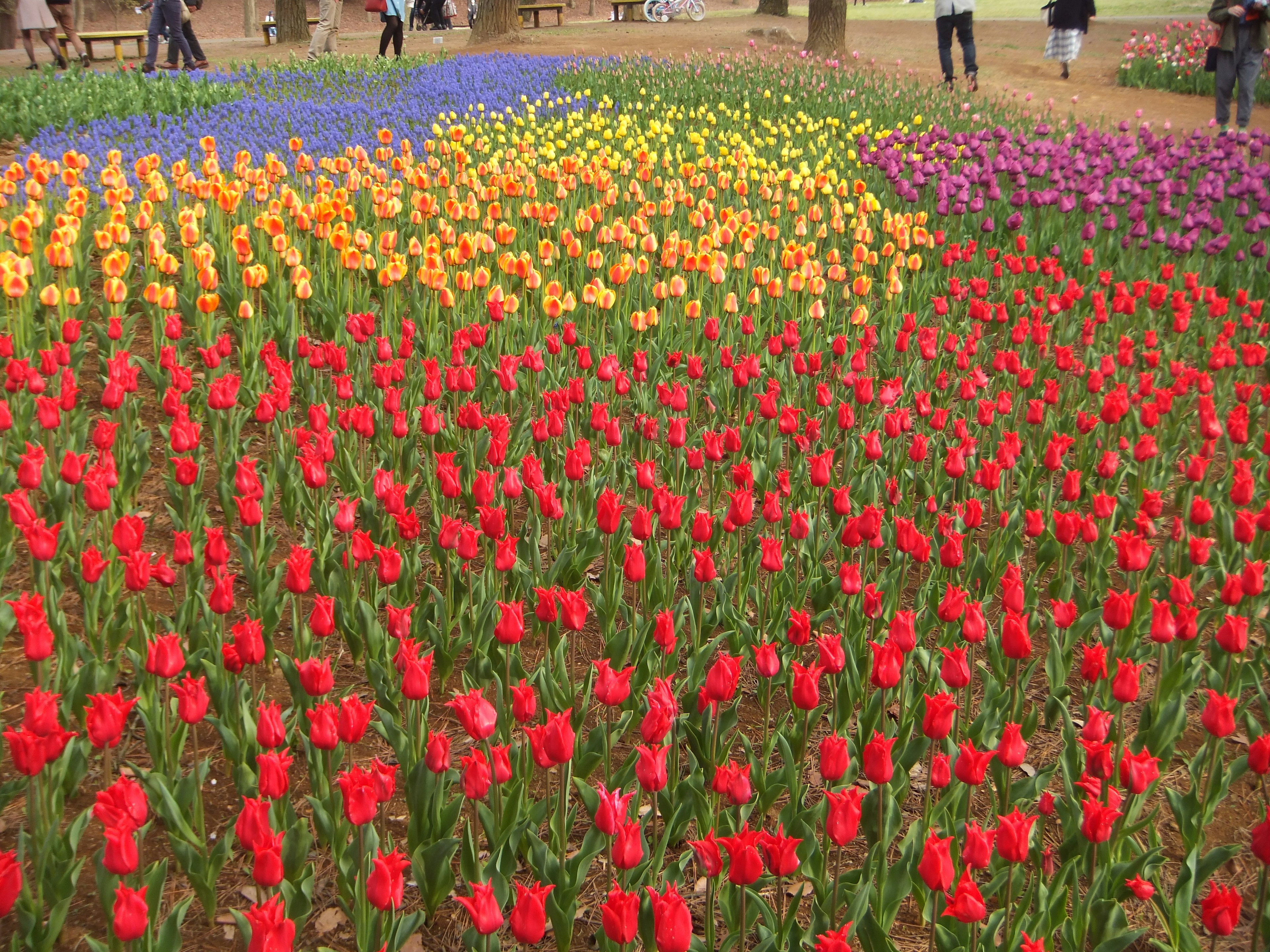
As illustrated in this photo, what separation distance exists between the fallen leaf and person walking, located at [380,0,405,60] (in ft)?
55.1

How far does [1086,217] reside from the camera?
8.38 m

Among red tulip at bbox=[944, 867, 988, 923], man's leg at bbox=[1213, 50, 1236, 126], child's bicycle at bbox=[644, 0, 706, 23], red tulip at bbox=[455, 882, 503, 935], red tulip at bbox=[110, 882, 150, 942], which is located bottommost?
red tulip at bbox=[944, 867, 988, 923]

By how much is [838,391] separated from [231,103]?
27.7 ft

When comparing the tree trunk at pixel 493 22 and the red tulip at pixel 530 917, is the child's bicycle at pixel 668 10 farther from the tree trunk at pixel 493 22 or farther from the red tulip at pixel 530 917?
the red tulip at pixel 530 917

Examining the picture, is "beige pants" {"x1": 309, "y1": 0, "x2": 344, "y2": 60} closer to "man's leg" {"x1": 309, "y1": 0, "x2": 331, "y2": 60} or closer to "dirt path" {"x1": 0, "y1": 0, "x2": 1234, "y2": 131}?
"man's leg" {"x1": 309, "y1": 0, "x2": 331, "y2": 60}

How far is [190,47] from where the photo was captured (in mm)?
19016

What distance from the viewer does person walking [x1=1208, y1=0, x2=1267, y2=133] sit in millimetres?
12102

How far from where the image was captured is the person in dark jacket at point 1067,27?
17438mm

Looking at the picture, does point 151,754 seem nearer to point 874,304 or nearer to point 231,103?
point 874,304

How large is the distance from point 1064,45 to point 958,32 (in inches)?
158

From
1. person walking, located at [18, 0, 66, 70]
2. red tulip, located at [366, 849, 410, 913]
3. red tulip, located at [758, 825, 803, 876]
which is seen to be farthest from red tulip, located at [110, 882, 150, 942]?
person walking, located at [18, 0, 66, 70]

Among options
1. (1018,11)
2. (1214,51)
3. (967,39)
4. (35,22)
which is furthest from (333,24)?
(1018,11)

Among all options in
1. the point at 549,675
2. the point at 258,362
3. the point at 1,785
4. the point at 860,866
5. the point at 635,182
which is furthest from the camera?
the point at 635,182

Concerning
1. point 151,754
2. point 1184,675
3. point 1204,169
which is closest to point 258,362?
point 151,754
